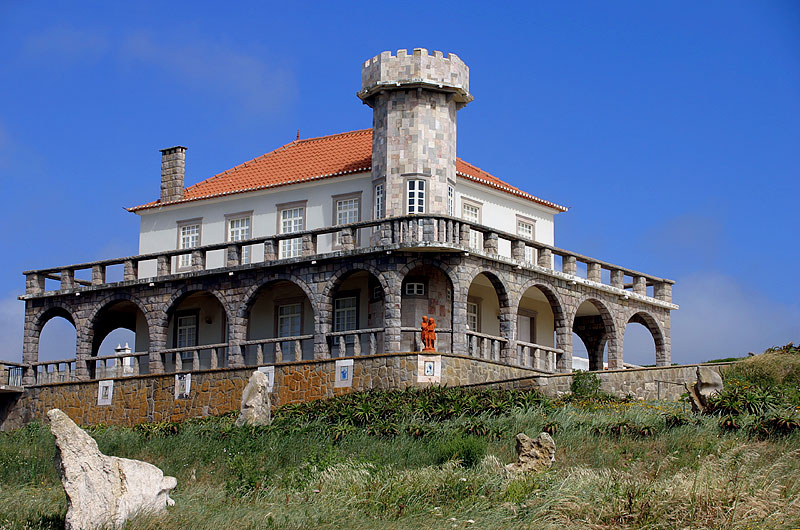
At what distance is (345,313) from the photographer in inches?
1364

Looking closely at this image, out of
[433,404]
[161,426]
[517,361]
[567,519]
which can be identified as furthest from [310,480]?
[517,361]

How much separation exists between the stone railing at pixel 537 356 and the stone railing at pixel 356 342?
4.12 metres

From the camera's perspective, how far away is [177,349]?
114 ft

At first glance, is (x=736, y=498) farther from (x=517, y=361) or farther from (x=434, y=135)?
(x=434, y=135)

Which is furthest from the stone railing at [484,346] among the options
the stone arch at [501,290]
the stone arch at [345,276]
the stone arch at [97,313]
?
the stone arch at [97,313]

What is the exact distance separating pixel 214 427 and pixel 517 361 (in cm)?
1002

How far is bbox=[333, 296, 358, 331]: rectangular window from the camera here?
34.4m

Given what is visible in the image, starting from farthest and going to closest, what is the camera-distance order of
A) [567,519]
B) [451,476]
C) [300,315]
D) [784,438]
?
[300,315] < [784,438] < [451,476] < [567,519]

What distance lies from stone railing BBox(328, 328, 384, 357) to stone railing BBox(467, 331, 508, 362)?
2.37m

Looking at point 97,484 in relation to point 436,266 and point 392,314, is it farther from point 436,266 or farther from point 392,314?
point 436,266

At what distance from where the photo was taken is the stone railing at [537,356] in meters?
33.4

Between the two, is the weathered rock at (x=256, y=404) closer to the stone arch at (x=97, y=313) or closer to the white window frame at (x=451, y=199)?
the white window frame at (x=451, y=199)

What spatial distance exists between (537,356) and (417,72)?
27.8 ft

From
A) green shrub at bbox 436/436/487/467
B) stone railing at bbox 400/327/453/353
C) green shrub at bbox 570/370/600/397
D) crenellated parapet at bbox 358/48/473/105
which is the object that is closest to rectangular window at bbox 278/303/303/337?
stone railing at bbox 400/327/453/353
